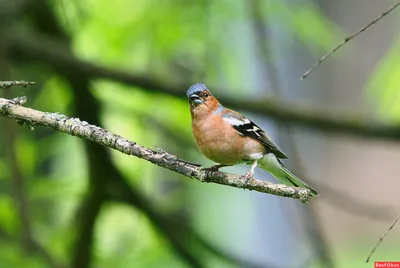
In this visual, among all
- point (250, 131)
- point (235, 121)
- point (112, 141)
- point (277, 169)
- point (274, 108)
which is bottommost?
point (112, 141)

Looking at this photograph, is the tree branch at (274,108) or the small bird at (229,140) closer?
the small bird at (229,140)

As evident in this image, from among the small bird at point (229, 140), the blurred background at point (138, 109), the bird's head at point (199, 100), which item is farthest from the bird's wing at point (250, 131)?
the blurred background at point (138, 109)

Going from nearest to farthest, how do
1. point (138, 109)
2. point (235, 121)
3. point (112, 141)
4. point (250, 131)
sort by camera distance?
point (112, 141) → point (250, 131) → point (235, 121) → point (138, 109)

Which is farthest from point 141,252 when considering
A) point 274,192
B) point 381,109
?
point 274,192

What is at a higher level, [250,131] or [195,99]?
[195,99]

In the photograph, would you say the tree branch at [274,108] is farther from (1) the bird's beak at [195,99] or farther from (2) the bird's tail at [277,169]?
(2) the bird's tail at [277,169]

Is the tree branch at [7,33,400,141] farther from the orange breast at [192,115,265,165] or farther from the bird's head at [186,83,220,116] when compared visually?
the orange breast at [192,115,265,165]

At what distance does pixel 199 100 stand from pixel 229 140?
0.39 m

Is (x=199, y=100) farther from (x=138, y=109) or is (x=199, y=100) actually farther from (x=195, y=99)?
(x=138, y=109)

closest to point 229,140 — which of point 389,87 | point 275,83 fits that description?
point 275,83

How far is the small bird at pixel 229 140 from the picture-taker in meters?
3.74

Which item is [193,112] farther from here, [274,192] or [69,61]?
[69,61]

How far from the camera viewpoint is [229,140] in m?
3.85

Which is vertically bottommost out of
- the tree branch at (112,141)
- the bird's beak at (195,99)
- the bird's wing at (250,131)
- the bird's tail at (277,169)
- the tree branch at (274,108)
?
the tree branch at (112,141)
